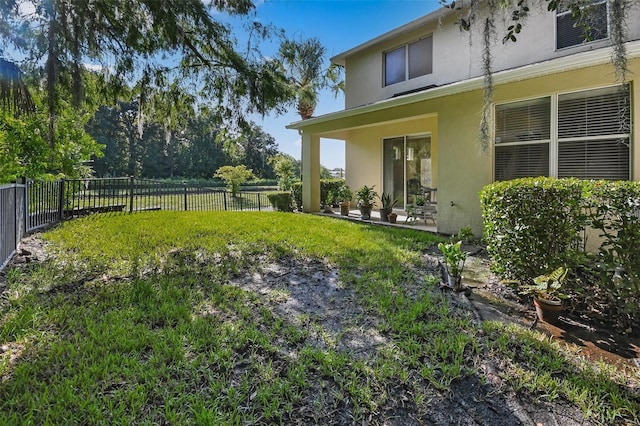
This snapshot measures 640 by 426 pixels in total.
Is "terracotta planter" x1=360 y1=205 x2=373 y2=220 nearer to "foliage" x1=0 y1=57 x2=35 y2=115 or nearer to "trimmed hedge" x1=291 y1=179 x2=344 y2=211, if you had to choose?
"trimmed hedge" x1=291 y1=179 x2=344 y2=211

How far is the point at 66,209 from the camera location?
8.88 m

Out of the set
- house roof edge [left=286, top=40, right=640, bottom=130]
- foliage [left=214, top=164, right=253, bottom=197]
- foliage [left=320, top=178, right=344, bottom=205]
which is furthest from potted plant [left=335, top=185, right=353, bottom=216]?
foliage [left=214, top=164, right=253, bottom=197]

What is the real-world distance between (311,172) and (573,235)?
7.83m

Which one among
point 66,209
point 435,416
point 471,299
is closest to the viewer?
point 435,416

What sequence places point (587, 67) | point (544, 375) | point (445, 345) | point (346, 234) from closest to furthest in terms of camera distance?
point (544, 375)
point (445, 345)
point (587, 67)
point (346, 234)

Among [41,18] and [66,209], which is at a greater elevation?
[41,18]

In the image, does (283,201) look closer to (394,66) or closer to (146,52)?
(394,66)

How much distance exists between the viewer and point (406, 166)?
33.6 feet

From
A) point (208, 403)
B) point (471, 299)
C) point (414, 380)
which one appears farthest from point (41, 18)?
point (471, 299)

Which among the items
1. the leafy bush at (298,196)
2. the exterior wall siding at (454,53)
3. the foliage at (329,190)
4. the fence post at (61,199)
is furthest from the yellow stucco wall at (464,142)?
the fence post at (61,199)

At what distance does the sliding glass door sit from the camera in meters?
9.83

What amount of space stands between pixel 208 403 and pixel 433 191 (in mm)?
8386

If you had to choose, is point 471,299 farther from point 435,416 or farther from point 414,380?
point 435,416

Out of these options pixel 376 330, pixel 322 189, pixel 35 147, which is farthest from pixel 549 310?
pixel 35 147
